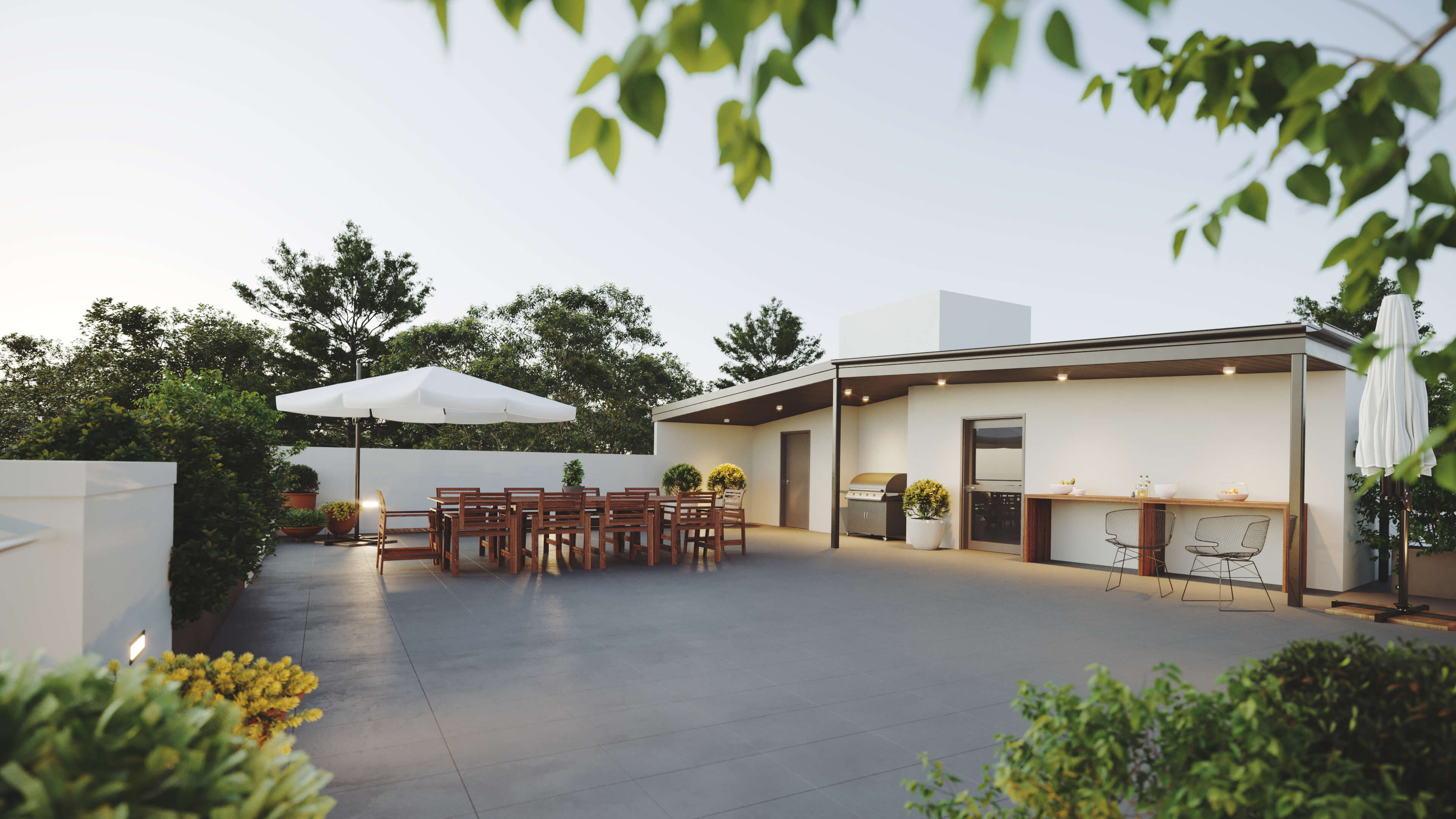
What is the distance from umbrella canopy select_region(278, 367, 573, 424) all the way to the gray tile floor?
71.2 inches

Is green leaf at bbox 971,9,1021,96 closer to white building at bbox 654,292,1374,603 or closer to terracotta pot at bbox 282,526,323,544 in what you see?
white building at bbox 654,292,1374,603

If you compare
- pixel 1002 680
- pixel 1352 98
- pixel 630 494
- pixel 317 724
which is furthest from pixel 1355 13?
pixel 630 494

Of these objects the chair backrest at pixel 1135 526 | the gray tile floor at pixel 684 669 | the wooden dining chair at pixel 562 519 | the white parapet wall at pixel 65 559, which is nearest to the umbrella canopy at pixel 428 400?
the wooden dining chair at pixel 562 519

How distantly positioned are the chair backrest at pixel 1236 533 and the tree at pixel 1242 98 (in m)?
6.84

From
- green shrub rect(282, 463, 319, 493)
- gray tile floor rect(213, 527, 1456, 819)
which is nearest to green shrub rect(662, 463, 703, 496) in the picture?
gray tile floor rect(213, 527, 1456, 819)

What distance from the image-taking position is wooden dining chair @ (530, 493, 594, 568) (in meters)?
8.24

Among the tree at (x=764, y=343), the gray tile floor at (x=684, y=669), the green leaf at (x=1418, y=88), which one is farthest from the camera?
the tree at (x=764, y=343)

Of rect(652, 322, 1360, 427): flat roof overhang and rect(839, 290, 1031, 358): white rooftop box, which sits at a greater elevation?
rect(839, 290, 1031, 358): white rooftop box

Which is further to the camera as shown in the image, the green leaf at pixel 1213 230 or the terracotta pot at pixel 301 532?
the terracotta pot at pixel 301 532

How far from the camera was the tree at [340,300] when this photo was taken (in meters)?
20.0

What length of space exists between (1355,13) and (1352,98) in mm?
576

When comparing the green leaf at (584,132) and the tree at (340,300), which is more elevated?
the tree at (340,300)

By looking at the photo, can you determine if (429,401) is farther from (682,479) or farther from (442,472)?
(682,479)

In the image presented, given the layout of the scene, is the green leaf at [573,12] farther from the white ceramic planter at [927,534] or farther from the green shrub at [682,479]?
the green shrub at [682,479]
